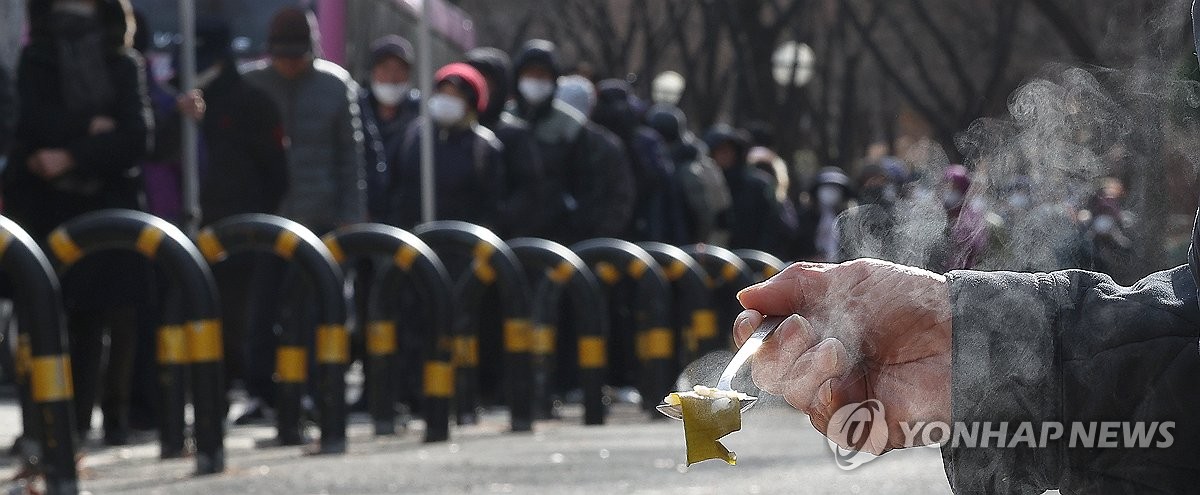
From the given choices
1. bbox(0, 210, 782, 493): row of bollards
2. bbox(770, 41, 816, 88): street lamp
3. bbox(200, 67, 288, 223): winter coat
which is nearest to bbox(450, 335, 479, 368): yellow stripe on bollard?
bbox(0, 210, 782, 493): row of bollards

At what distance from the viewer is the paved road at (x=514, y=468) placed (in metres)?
7.30

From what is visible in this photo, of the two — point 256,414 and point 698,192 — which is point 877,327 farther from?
point 698,192

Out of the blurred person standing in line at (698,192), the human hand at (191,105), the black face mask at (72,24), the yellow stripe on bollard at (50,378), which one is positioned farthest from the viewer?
the blurred person standing in line at (698,192)

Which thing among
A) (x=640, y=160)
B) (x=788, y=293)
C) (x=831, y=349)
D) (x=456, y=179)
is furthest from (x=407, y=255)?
(x=831, y=349)

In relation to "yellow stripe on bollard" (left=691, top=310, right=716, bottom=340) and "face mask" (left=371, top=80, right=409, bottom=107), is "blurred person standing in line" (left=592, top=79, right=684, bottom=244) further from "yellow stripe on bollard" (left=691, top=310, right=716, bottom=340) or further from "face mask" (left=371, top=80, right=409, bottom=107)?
"yellow stripe on bollard" (left=691, top=310, right=716, bottom=340)

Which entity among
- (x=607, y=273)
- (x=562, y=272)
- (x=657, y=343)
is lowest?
(x=657, y=343)

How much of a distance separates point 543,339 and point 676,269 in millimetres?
2438

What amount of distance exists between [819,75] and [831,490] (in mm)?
32803

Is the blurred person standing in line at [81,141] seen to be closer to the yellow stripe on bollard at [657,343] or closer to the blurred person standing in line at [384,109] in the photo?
the blurred person standing in line at [384,109]

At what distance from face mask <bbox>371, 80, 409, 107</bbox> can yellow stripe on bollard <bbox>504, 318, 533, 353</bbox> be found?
11.3 ft

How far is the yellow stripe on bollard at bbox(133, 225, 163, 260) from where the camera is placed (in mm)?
7859

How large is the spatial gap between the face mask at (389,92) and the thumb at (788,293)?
37.8 feet

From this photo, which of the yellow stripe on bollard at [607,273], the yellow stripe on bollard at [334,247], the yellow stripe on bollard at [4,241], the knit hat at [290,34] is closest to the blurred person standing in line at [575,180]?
the yellow stripe on bollard at [607,273]

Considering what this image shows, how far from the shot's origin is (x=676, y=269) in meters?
13.4
